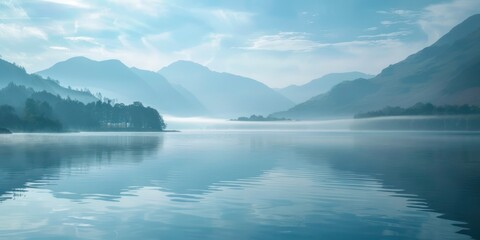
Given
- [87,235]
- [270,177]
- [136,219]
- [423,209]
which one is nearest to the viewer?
[87,235]

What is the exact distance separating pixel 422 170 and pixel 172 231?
102 feet

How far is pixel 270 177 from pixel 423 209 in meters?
15.8

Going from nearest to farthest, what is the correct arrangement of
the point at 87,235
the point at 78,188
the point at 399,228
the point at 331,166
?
the point at 87,235 → the point at 399,228 → the point at 78,188 → the point at 331,166

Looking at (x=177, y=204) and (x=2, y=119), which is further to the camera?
(x=2, y=119)

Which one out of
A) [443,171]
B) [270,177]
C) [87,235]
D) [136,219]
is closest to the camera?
[87,235]

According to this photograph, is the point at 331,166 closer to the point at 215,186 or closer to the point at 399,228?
the point at 215,186

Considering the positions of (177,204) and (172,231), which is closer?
(172,231)

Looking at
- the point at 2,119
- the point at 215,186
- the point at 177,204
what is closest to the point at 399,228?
the point at 177,204

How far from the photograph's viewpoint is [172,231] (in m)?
19.7

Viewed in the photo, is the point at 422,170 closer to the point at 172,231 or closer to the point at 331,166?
the point at 331,166

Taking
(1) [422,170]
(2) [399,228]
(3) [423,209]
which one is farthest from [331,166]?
(2) [399,228]

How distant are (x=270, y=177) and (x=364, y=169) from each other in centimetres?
1093

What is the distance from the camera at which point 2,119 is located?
17962 centimetres

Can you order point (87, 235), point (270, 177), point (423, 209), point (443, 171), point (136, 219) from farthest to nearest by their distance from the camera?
point (443, 171) < point (270, 177) < point (423, 209) < point (136, 219) < point (87, 235)
